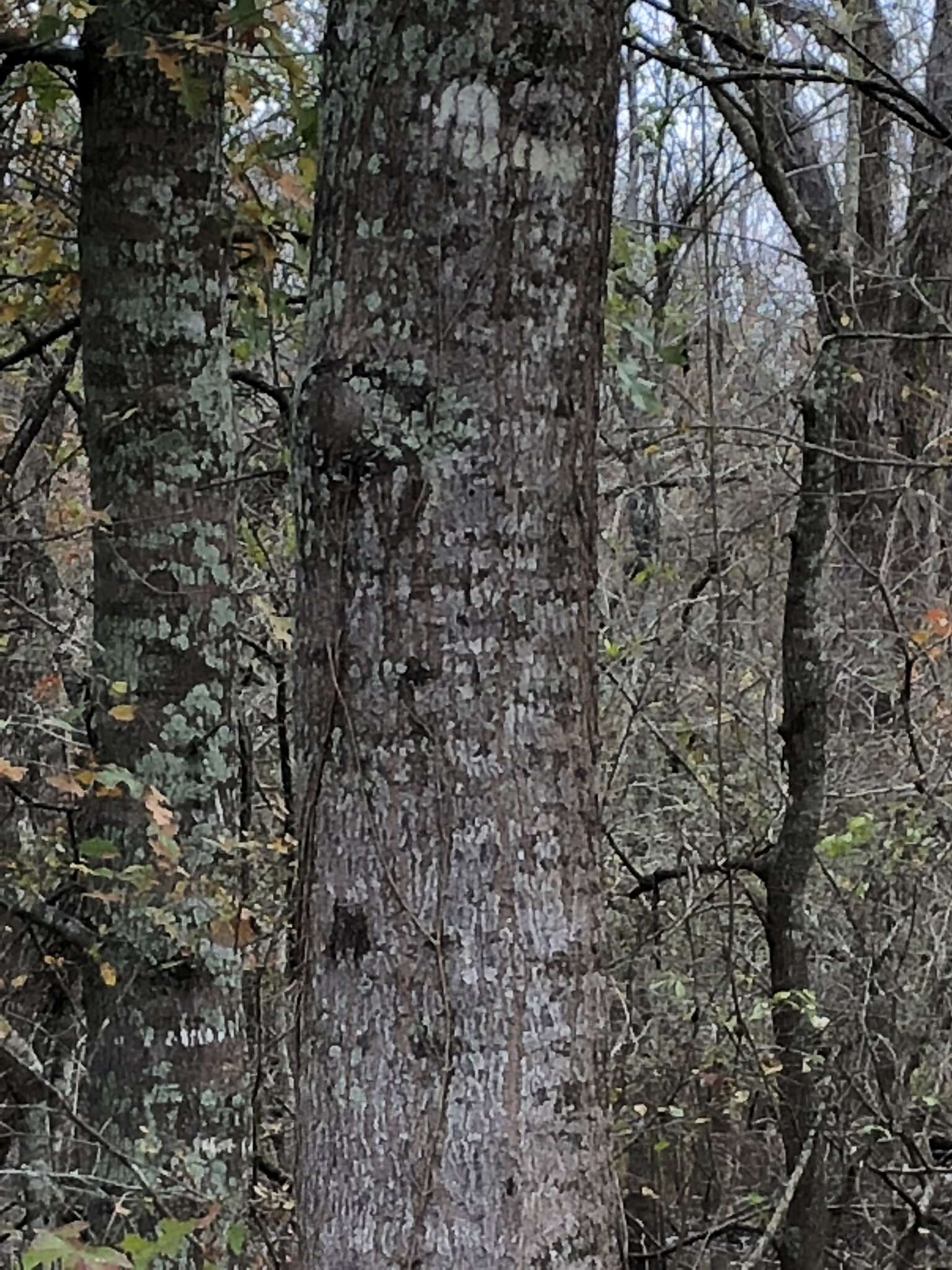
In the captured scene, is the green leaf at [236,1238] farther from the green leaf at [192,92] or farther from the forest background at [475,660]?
the green leaf at [192,92]

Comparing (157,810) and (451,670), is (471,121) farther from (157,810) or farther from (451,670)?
(157,810)

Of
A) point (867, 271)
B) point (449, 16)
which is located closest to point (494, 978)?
point (449, 16)

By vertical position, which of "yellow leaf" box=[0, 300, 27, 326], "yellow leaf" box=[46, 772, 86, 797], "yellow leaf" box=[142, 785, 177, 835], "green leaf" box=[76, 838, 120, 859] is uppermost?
"yellow leaf" box=[0, 300, 27, 326]

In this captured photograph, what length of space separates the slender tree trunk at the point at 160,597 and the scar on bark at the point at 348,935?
1.54m

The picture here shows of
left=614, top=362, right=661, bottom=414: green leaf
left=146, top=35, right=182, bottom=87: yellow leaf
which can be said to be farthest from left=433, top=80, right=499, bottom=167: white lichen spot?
left=146, top=35, right=182, bottom=87: yellow leaf

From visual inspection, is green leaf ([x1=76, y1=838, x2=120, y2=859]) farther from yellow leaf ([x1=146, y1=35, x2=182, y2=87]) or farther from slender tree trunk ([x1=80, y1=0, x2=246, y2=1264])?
yellow leaf ([x1=146, y1=35, x2=182, y2=87])

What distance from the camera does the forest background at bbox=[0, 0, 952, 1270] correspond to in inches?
64.3

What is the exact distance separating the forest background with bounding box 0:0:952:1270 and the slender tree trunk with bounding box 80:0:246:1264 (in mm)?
11

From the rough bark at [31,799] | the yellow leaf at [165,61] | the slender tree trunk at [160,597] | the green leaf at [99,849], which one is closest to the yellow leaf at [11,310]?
the rough bark at [31,799]

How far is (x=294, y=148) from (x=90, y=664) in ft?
4.32

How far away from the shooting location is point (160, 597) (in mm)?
3232

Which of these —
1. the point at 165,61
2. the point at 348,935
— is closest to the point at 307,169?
the point at 165,61

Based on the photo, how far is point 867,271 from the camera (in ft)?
13.7

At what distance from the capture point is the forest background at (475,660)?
5.36 feet
